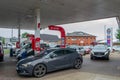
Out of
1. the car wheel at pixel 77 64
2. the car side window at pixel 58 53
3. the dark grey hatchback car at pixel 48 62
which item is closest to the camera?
the dark grey hatchback car at pixel 48 62

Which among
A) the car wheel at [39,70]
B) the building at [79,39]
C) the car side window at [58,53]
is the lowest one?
the car wheel at [39,70]

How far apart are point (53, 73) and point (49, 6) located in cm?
527

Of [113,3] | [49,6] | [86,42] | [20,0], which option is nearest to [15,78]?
[20,0]

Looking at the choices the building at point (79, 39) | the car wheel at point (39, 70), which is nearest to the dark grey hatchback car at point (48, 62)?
the car wheel at point (39, 70)

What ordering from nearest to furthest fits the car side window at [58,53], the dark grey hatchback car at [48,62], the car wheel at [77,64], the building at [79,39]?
the dark grey hatchback car at [48,62] < the car side window at [58,53] < the car wheel at [77,64] < the building at [79,39]

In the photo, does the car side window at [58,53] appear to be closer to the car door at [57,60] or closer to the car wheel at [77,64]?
the car door at [57,60]

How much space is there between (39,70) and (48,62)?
0.72 metres

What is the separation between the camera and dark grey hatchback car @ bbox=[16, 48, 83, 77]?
9.22 metres

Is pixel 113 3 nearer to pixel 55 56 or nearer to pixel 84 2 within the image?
pixel 84 2

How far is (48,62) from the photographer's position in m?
9.83

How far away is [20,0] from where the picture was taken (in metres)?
11.5

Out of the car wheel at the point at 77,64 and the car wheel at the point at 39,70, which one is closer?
the car wheel at the point at 39,70

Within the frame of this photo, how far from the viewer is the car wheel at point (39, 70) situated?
30.4 feet

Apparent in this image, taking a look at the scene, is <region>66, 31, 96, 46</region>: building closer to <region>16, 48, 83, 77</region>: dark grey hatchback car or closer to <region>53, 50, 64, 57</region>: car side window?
<region>16, 48, 83, 77</region>: dark grey hatchback car
